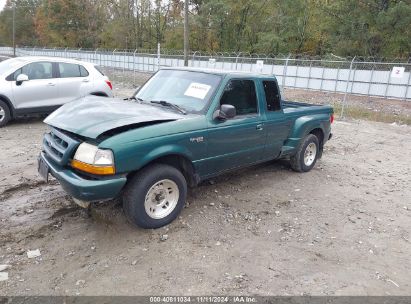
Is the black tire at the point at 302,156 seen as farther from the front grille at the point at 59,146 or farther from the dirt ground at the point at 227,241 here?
the front grille at the point at 59,146

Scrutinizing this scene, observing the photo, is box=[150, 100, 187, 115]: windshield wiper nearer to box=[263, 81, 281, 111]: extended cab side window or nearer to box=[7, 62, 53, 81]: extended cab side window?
box=[263, 81, 281, 111]: extended cab side window

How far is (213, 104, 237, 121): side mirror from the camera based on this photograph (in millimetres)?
4410

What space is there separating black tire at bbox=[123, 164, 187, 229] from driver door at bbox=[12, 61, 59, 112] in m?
6.21

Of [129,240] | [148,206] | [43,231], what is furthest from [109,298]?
[43,231]

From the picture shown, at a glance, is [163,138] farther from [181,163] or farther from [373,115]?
[373,115]

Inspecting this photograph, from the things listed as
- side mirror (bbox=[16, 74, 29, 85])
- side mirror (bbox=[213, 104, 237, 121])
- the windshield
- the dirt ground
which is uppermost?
the windshield

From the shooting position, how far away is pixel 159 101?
4.82 m

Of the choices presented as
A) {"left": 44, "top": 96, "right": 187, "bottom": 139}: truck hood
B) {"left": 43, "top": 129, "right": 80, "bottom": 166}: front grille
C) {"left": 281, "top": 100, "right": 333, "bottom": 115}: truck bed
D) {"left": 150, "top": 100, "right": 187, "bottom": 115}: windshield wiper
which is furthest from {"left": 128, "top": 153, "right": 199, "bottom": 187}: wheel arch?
{"left": 281, "top": 100, "right": 333, "bottom": 115}: truck bed

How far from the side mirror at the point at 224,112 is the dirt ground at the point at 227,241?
4.11 feet

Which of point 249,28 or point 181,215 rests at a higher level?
point 249,28

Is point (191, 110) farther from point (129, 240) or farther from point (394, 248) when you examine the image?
point (394, 248)

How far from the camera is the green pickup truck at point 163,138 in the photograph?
12.1ft

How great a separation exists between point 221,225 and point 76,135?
2005 millimetres

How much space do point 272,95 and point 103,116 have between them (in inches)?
106
